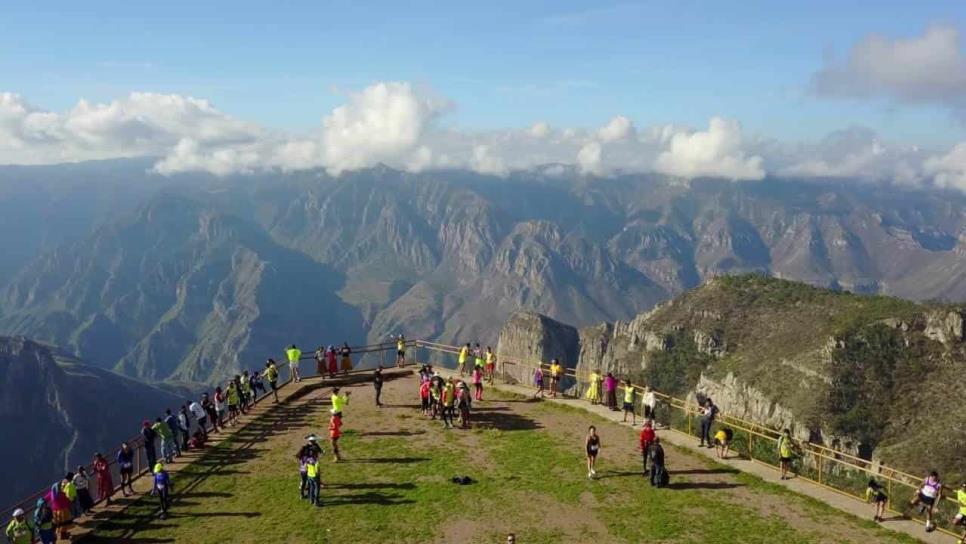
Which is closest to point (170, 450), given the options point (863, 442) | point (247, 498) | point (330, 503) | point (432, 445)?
point (247, 498)

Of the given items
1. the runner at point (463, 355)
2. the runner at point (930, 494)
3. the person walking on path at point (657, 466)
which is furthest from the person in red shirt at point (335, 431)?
the runner at point (930, 494)

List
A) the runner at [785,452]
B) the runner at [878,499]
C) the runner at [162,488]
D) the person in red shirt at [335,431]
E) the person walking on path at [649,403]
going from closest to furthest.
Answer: the runner at [878,499]
the runner at [162,488]
the runner at [785,452]
the person in red shirt at [335,431]
the person walking on path at [649,403]

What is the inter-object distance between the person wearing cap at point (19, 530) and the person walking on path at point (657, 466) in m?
25.5

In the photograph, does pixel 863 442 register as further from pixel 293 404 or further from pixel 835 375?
pixel 293 404

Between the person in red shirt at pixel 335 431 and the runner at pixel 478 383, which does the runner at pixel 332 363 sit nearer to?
the runner at pixel 478 383

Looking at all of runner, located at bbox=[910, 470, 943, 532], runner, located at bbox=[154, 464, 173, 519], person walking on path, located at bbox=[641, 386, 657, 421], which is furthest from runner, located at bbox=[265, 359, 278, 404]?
runner, located at bbox=[910, 470, 943, 532]

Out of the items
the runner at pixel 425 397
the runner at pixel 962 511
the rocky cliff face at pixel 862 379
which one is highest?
the runner at pixel 962 511

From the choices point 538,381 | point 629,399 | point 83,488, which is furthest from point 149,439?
point 629,399

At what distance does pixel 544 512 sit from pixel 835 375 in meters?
136

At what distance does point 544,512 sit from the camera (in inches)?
1166

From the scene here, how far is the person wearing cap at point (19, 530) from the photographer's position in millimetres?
25562

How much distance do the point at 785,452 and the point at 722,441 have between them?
367cm

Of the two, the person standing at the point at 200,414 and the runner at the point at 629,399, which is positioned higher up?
the runner at the point at 629,399

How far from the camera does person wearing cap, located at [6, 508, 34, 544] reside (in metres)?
25.6
